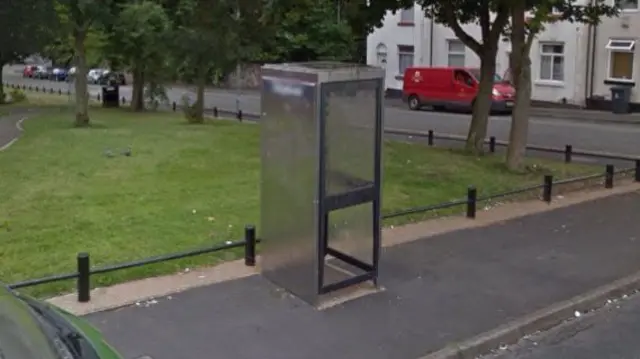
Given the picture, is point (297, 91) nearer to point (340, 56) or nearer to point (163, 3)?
point (163, 3)

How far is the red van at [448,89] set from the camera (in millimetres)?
31812

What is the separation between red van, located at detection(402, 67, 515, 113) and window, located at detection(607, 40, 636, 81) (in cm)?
443

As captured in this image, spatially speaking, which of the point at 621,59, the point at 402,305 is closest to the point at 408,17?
the point at 621,59

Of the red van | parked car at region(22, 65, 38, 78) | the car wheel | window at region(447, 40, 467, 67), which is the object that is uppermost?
window at region(447, 40, 467, 67)

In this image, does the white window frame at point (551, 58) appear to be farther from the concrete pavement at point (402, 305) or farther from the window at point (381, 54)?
the concrete pavement at point (402, 305)

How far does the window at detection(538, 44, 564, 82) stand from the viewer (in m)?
35.0

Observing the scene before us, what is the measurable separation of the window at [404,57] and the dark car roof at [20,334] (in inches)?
1575

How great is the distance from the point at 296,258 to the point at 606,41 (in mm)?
28924

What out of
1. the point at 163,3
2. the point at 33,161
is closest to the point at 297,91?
the point at 33,161

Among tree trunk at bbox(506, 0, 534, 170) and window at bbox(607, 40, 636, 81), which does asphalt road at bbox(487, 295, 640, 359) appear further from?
window at bbox(607, 40, 636, 81)

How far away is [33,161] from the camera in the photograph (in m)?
15.4

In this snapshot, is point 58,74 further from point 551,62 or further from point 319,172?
point 319,172

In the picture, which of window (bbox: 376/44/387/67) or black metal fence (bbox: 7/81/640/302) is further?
window (bbox: 376/44/387/67)

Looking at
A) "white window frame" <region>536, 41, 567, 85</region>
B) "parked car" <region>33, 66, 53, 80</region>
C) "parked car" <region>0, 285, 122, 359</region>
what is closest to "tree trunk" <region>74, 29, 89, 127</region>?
"white window frame" <region>536, 41, 567, 85</region>
